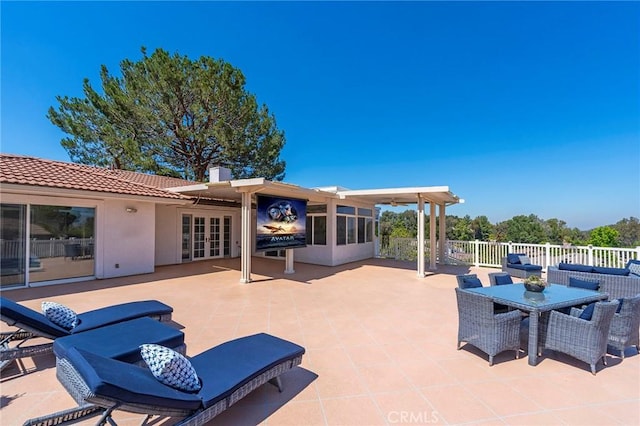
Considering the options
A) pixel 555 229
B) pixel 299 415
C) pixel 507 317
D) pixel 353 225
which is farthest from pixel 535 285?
pixel 555 229

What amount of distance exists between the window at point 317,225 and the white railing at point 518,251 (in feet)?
14.2

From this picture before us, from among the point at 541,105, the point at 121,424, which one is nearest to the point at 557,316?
the point at 121,424

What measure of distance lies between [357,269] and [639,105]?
13.0m

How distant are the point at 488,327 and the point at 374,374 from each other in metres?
1.61

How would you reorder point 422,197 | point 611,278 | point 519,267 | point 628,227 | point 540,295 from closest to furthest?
1. point 540,295
2. point 611,278
3. point 519,267
4. point 422,197
5. point 628,227

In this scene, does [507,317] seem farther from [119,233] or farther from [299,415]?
[119,233]

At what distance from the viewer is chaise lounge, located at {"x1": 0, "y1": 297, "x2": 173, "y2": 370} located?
316 centimetres

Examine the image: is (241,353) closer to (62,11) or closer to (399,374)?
(399,374)

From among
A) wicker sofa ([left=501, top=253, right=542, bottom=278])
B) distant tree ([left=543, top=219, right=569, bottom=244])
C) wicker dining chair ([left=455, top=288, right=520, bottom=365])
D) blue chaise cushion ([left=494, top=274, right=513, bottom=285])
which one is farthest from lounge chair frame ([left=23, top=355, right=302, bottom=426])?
distant tree ([left=543, top=219, right=569, bottom=244])

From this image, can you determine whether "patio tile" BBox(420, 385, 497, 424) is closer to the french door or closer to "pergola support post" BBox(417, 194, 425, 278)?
"pergola support post" BBox(417, 194, 425, 278)

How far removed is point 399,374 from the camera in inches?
129

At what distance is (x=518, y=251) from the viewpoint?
11.3 metres

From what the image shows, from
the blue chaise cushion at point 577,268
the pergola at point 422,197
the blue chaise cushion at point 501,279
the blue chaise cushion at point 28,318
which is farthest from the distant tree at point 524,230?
the blue chaise cushion at point 28,318

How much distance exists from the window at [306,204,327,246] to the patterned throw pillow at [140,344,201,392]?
9.37 meters
